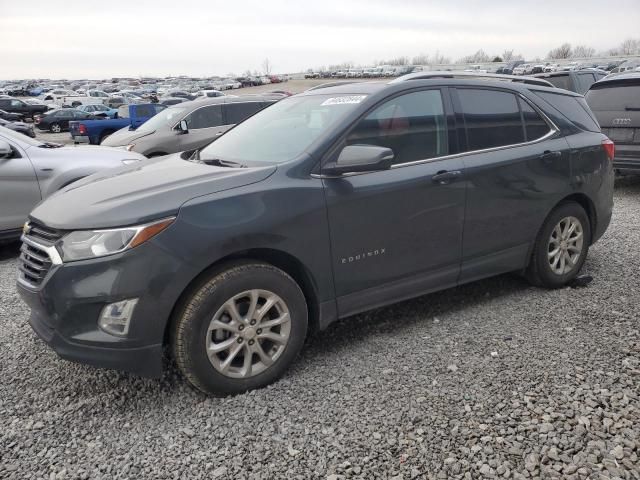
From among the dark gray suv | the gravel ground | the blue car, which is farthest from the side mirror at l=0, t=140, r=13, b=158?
Result: the blue car

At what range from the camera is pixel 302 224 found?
9.81 ft

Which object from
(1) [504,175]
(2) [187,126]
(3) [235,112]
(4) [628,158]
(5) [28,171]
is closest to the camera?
(1) [504,175]

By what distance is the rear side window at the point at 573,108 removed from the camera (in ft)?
14.1

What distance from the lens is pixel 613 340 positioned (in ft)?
11.3

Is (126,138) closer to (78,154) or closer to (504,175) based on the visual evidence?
(78,154)

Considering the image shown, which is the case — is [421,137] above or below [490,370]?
above

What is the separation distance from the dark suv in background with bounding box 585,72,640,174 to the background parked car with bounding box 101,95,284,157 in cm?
562

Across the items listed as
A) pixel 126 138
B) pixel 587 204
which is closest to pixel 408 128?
pixel 587 204

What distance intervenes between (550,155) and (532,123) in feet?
0.95

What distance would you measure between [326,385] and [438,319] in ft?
3.92

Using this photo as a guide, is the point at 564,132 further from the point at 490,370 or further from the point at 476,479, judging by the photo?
the point at 476,479

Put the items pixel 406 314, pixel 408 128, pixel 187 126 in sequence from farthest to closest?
1. pixel 187 126
2. pixel 406 314
3. pixel 408 128

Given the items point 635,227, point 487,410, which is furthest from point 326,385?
point 635,227

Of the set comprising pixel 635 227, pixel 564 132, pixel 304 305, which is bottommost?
pixel 635 227
